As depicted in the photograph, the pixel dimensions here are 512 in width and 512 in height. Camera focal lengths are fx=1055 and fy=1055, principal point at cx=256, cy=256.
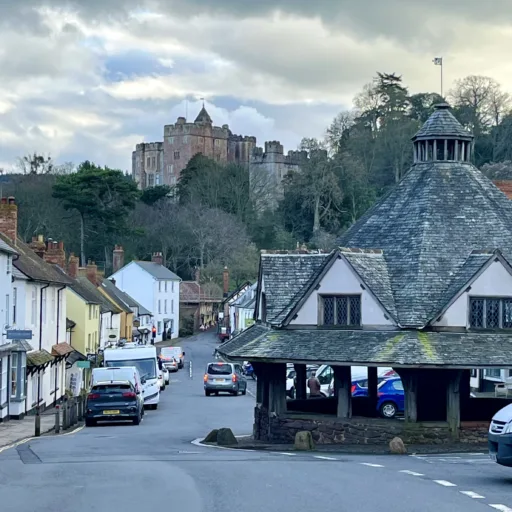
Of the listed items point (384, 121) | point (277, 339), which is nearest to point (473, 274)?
point (277, 339)

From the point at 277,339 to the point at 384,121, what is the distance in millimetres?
86981

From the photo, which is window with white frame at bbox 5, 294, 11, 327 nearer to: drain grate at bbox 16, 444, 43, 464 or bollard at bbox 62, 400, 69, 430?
bollard at bbox 62, 400, 69, 430

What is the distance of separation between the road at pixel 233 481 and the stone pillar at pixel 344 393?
3278 mm

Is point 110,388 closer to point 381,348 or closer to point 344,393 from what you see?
point 344,393

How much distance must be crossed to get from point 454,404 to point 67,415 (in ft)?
50.8

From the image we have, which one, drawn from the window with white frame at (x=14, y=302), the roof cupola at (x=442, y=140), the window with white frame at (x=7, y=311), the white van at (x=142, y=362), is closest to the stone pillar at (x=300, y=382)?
the roof cupola at (x=442, y=140)

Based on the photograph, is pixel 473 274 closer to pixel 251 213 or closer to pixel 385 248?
pixel 385 248

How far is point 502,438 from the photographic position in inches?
630

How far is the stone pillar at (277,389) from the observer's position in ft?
91.0

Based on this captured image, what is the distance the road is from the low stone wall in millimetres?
2462

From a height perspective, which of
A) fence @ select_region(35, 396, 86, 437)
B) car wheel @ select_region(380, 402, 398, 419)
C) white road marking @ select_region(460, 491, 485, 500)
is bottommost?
fence @ select_region(35, 396, 86, 437)

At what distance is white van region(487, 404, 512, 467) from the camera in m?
15.8

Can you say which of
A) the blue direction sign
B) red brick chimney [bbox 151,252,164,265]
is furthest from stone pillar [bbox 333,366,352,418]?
red brick chimney [bbox 151,252,164,265]

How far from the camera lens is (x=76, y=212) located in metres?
101
